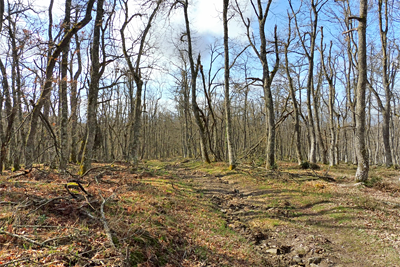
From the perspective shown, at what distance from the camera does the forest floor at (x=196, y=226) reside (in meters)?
3.62

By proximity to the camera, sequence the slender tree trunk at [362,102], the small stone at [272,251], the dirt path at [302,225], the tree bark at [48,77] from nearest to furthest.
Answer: the dirt path at [302,225], the small stone at [272,251], the tree bark at [48,77], the slender tree trunk at [362,102]

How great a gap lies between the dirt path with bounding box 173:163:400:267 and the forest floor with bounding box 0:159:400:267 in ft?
0.08

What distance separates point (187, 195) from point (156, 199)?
192 cm

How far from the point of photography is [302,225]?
21.1 feet

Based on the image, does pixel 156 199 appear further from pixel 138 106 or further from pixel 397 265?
pixel 138 106

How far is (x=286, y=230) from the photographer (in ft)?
20.5

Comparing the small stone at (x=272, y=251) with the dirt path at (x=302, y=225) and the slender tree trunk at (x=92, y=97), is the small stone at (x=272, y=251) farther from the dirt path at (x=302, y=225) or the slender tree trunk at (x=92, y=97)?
the slender tree trunk at (x=92, y=97)

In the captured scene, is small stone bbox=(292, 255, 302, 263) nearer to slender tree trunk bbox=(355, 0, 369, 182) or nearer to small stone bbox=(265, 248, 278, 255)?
small stone bbox=(265, 248, 278, 255)

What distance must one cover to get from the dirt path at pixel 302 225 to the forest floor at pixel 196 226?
0.03 metres

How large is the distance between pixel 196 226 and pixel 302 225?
3.03 meters

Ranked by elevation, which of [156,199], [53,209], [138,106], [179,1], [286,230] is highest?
[179,1]

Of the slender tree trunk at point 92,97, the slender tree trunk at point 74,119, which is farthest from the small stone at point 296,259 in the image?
the slender tree trunk at point 74,119

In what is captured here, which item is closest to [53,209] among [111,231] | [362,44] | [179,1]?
[111,231]

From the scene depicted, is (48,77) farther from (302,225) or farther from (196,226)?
(302,225)
